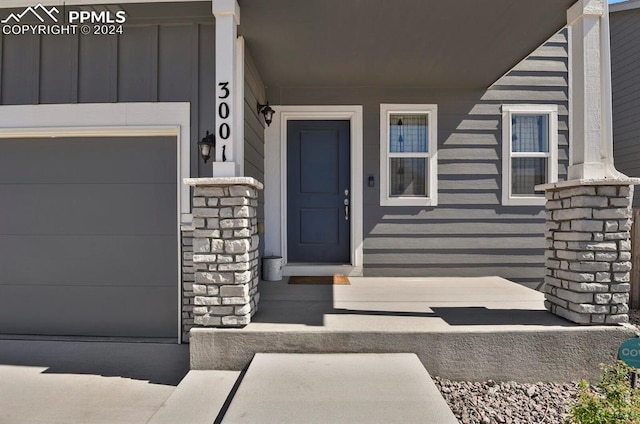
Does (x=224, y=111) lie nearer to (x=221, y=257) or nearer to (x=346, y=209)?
(x=221, y=257)

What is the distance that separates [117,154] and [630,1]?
8.24 metres

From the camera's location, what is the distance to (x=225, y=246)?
2602 mm

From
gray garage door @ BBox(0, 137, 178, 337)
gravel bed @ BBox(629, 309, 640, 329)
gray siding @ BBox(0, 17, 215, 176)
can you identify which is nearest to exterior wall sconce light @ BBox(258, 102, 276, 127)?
gray siding @ BBox(0, 17, 215, 176)

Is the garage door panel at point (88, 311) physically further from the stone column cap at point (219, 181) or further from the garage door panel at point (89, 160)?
the stone column cap at point (219, 181)

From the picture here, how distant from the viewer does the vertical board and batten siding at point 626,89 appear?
6.27m

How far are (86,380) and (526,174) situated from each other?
4765 millimetres

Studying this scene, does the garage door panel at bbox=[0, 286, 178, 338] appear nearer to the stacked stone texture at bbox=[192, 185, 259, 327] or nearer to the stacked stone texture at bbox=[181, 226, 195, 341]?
the stacked stone texture at bbox=[181, 226, 195, 341]

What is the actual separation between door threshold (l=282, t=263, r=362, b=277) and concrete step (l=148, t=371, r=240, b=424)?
77.1 inches

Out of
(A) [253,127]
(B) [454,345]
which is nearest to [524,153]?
(B) [454,345]

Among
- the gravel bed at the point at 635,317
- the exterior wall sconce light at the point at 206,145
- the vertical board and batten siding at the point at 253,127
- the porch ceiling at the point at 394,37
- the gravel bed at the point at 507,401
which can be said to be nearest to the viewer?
the gravel bed at the point at 507,401

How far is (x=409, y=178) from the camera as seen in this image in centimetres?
452

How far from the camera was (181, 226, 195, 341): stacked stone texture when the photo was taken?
121 inches

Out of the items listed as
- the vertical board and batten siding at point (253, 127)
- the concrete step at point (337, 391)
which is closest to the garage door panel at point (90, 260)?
the vertical board and batten siding at point (253, 127)

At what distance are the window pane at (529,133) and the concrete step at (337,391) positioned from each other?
3.23 meters
